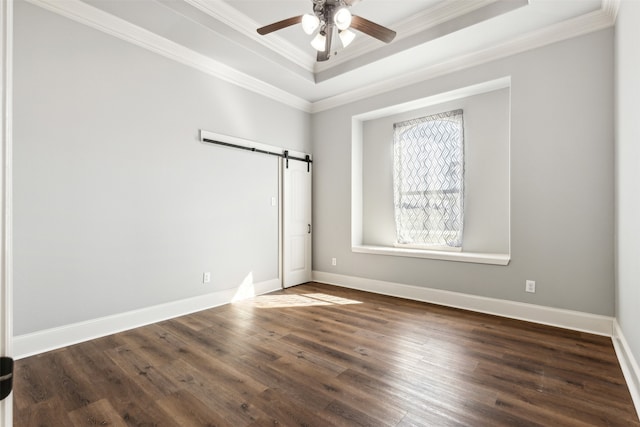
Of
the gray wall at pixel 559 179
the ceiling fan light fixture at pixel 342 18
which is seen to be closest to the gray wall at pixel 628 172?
the gray wall at pixel 559 179

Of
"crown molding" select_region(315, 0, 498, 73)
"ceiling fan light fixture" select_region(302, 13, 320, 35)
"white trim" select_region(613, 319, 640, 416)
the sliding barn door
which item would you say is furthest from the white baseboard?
"white trim" select_region(613, 319, 640, 416)

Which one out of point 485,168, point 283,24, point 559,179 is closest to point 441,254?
point 485,168

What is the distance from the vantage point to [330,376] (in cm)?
219

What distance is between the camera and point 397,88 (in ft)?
14.3

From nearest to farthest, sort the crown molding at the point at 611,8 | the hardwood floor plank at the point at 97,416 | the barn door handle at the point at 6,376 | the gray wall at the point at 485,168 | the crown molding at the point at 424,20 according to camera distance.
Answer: the barn door handle at the point at 6,376, the hardwood floor plank at the point at 97,416, the crown molding at the point at 611,8, the crown molding at the point at 424,20, the gray wall at the point at 485,168

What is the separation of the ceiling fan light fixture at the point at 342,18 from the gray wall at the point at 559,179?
2049 millimetres

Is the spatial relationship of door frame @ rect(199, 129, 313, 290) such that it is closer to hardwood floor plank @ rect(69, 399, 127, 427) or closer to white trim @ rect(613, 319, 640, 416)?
hardwood floor plank @ rect(69, 399, 127, 427)

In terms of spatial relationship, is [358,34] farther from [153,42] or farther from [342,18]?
[153,42]

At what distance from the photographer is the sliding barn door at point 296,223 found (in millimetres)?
4805

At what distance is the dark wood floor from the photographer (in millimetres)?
1770

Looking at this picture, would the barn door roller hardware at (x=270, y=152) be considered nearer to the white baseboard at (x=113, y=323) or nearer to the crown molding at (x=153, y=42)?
the crown molding at (x=153, y=42)

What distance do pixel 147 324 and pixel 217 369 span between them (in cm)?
140

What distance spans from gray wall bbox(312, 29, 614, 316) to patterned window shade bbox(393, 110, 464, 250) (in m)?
0.54

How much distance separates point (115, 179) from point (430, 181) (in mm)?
3850
